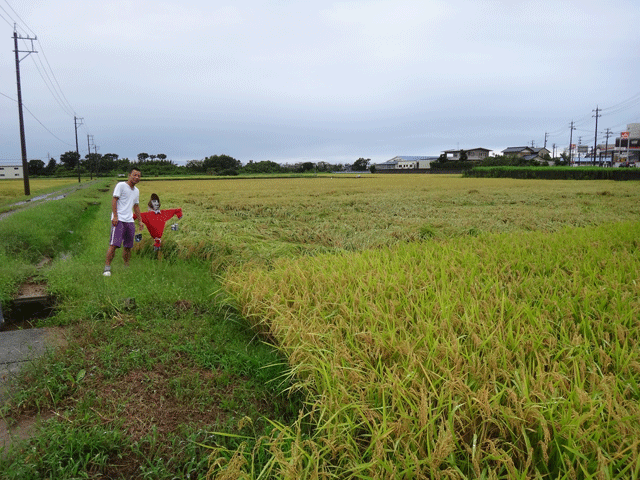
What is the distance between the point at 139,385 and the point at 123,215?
3.66m

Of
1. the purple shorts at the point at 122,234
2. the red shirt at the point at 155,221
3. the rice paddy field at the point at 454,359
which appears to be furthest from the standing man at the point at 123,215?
the rice paddy field at the point at 454,359

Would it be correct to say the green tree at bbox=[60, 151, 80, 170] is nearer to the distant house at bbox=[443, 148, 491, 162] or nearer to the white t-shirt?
the distant house at bbox=[443, 148, 491, 162]

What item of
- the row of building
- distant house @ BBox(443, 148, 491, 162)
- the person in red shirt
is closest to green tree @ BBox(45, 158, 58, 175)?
the row of building

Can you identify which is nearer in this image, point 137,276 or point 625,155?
point 137,276

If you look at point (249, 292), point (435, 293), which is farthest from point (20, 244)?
point (435, 293)

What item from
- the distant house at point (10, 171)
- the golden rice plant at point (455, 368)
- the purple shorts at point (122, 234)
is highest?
the distant house at point (10, 171)

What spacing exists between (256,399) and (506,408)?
1527 mm

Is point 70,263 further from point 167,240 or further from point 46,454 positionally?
point 46,454

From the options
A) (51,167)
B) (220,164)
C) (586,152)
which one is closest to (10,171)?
(51,167)

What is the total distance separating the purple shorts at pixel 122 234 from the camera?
5.87 meters

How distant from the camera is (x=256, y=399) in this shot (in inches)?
109

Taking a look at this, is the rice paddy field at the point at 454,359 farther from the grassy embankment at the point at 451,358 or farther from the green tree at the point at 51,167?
the green tree at the point at 51,167

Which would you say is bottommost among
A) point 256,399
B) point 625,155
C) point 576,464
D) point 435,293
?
point 256,399

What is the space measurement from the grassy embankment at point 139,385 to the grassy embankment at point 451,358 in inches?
5.1
